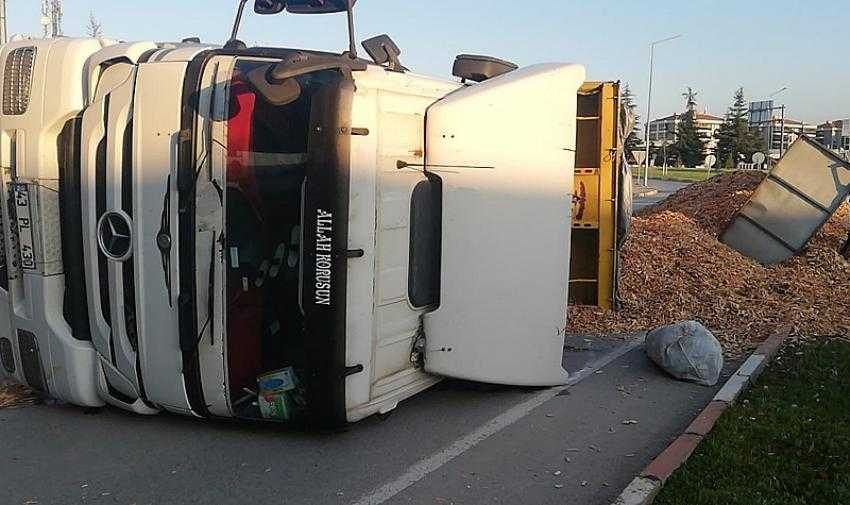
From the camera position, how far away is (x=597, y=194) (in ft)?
26.7

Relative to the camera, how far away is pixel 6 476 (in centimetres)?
429

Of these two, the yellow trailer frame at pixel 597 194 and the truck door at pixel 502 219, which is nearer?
the truck door at pixel 502 219

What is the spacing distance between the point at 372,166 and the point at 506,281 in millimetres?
1307

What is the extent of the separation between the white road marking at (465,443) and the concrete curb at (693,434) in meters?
1.04

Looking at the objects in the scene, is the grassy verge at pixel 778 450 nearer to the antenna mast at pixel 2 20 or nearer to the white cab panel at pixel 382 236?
the white cab panel at pixel 382 236

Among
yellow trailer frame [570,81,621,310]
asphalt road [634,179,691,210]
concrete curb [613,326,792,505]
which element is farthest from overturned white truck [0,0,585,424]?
asphalt road [634,179,691,210]

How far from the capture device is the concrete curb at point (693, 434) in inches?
156

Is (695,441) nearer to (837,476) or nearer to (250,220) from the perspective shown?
(837,476)

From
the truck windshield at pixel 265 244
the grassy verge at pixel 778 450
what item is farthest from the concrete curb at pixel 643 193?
the truck windshield at pixel 265 244

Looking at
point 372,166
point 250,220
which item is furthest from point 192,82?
point 372,166

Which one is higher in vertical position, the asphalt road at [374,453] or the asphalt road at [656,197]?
the asphalt road at [656,197]

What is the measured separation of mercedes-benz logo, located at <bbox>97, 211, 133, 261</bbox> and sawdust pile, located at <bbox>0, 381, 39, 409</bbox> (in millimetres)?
1614

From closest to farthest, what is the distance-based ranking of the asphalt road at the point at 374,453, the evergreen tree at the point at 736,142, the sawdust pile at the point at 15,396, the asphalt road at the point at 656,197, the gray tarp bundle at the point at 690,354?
the asphalt road at the point at 374,453
the sawdust pile at the point at 15,396
the gray tarp bundle at the point at 690,354
the asphalt road at the point at 656,197
the evergreen tree at the point at 736,142

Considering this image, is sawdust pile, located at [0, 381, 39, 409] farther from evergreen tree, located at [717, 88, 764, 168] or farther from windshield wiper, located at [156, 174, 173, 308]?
evergreen tree, located at [717, 88, 764, 168]
